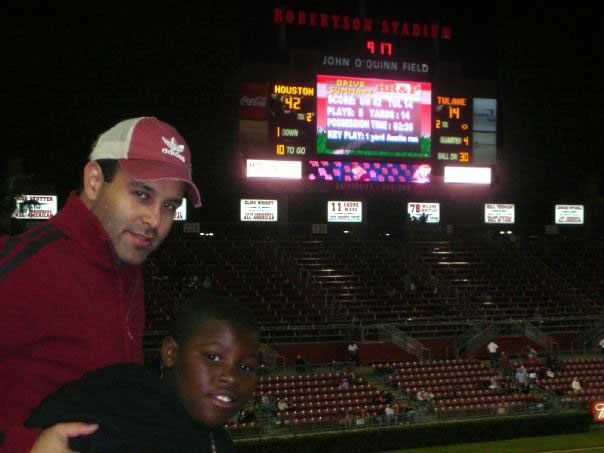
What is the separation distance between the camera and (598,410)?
23.7 meters

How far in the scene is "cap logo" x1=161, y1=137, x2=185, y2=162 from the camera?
87.4 inches

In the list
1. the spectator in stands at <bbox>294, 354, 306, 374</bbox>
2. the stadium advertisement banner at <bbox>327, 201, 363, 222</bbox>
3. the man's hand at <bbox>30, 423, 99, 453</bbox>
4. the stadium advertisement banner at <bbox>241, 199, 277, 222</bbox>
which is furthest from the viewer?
the stadium advertisement banner at <bbox>327, 201, 363, 222</bbox>

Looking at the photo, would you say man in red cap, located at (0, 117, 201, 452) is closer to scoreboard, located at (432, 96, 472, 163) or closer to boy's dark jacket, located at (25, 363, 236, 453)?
boy's dark jacket, located at (25, 363, 236, 453)

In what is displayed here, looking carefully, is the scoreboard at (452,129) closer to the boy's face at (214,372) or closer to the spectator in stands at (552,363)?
the spectator in stands at (552,363)

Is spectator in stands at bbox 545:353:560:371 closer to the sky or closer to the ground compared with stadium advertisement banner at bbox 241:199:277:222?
closer to the ground

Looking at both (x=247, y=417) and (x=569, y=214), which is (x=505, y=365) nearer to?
(x=247, y=417)

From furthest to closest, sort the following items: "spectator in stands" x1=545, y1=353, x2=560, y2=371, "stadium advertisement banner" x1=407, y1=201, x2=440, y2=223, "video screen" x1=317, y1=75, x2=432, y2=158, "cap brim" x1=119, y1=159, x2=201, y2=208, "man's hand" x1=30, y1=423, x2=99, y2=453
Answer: "stadium advertisement banner" x1=407, y1=201, x2=440, y2=223 → "video screen" x1=317, y1=75, x2=432, y2=158 → "spectator in stands" x1=545, y1=353, x2=560, y2=371 → "cap brim" x1=119, y1=159, x2=201, y2=208 → "man's hand" x1=30, y1=423, x2=99, y2=453

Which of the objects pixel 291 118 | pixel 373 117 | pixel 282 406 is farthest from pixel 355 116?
pixel 282 406

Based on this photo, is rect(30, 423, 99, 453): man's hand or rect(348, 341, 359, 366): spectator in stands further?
rect(348, 341, 359, 366): spectator in stands

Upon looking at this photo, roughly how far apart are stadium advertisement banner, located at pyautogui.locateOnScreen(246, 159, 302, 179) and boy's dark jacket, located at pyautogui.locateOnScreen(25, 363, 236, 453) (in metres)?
29.0

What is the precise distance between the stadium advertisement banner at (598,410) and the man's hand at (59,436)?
24.2 m

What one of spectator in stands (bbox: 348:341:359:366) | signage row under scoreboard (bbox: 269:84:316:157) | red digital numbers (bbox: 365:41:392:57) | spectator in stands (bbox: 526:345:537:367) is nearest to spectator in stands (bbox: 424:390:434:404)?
spectator in stands (bbox: 348:341:359:366)

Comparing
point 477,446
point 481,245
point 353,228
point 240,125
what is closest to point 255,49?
point 240,125

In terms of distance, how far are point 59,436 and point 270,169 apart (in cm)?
2926
